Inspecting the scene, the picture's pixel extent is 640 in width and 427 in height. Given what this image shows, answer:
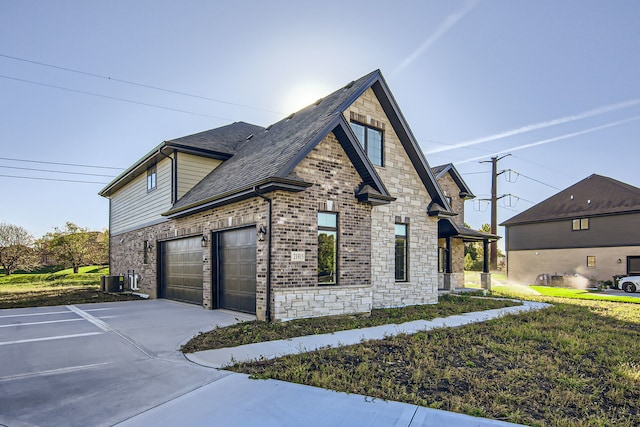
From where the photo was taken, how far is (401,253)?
42.9ft

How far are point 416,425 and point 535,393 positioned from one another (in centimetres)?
203

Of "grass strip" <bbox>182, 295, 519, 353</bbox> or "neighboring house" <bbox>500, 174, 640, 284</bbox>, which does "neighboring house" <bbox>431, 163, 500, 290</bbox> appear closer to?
"grass strip" <bbox>182, 295, 519, 353</bbox>

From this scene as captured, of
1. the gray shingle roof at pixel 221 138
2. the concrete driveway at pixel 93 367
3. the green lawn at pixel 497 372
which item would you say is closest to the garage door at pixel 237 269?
the concrete driveway at pixel 93 367

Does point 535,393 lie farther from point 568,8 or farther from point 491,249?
point 491,249

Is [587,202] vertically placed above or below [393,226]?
above

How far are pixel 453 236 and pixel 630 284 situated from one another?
43.9 ft

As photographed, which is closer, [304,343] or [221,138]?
[304,343]

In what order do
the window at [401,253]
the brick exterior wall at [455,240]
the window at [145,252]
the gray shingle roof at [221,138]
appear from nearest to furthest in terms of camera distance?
the window at [401,253] < the gray shingle roof at [221,138] < the window at [145,252] < the brick exterior wall at [455,240]

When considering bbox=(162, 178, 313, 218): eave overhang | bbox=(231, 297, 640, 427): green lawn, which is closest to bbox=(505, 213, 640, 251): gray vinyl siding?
bbox=(231, 297, 640, 427): green lawn

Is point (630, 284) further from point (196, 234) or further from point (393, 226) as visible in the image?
point (196, 234)

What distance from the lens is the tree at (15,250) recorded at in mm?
32906

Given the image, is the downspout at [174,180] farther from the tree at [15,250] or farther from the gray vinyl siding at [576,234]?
the gray vinyl siding at [576,234]

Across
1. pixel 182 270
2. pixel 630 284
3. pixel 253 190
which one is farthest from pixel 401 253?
pixel 630 284

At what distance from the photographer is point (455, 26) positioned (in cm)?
1323
